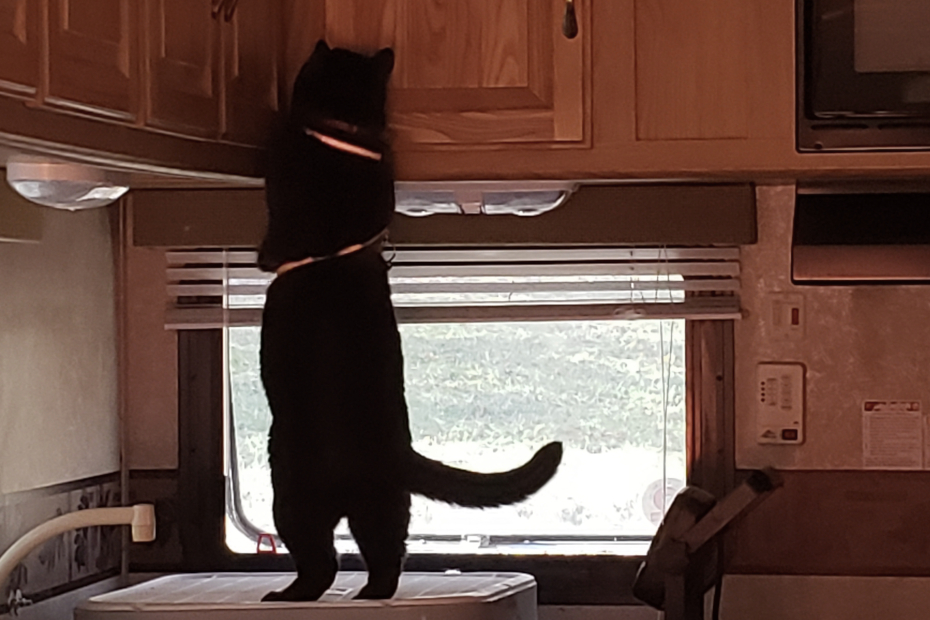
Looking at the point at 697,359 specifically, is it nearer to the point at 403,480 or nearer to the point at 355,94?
the point at 403,480

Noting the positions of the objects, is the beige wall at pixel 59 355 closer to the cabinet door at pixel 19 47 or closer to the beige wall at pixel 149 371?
the beige wall at pixel 149 371

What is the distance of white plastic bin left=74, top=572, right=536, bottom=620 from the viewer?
1515 mm

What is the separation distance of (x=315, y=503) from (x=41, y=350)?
434 mm

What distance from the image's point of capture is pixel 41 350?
1.64m

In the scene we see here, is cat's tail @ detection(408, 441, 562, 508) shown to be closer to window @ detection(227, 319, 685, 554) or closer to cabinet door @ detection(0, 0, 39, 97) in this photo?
window @ detection(227, 319, 685, 554)

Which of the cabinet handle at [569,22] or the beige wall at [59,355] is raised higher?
the cabinet handle at [569,22]

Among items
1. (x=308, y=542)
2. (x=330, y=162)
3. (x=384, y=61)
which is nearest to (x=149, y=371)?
(x=308, y=542)

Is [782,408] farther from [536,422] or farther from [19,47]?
[19,47]

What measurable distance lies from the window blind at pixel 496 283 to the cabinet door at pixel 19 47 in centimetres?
92

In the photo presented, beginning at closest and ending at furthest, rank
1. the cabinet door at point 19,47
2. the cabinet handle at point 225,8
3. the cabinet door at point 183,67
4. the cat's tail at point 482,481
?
1. the cabinet door at point 19,47
2. the cabinet door at point 183,67
3. the cabinet handle at point 225,8
4. the cat's tail at point 482,481

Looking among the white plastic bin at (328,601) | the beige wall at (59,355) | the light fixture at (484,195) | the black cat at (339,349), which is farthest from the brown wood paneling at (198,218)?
the white plastic bin at (328,601)

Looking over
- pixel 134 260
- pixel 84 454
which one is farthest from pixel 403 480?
pixel 134 260

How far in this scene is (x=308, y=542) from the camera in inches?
61.3

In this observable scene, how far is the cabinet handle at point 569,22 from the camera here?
1.43 meters
